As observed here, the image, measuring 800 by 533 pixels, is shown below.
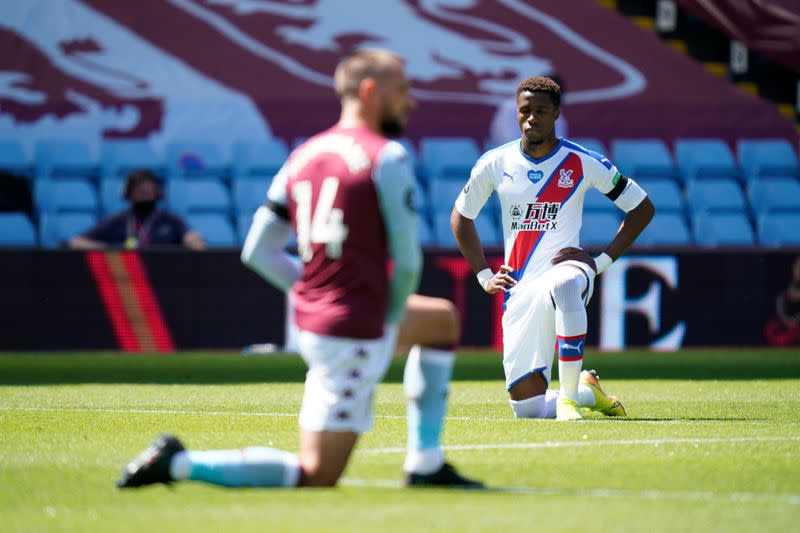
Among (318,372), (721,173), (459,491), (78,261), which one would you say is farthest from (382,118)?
(721,173)

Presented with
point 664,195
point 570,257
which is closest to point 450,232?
point 664,195

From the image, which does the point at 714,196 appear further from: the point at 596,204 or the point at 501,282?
the point at 501,282

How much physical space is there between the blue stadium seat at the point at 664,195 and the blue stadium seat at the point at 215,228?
5.51 metres

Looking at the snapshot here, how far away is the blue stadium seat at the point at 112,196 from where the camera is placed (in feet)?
62.8

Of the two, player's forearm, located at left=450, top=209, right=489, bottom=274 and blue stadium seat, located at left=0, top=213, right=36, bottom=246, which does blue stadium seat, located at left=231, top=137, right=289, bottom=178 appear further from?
player's forearm, located at left=450, top=209, right=489, bottom=274

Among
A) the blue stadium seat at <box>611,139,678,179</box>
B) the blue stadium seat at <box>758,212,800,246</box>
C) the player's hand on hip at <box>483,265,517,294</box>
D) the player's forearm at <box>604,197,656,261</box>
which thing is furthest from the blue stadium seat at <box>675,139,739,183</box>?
the player's hand on hip at <box>483,265,517,294</box>

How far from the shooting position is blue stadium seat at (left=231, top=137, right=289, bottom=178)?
1948 centimetres

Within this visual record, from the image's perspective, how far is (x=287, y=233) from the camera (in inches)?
246

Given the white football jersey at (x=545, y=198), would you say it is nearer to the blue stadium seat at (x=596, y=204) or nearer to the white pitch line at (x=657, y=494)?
the white pitch line at (x=657, y=494)

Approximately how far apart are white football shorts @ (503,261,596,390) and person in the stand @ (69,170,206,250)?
6.89 metres

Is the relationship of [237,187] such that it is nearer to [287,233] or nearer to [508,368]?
[508,368]

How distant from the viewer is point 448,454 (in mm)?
7246

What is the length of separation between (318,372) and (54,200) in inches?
546

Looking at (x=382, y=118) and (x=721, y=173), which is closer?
(x=382, y=118)
